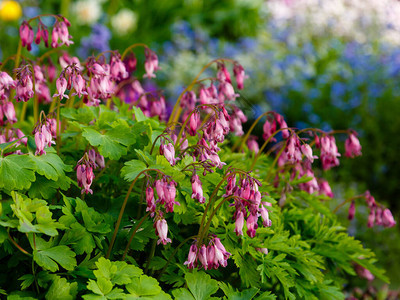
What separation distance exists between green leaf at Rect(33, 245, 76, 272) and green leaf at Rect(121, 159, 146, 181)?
0.37 meters

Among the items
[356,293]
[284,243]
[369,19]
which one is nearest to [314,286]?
[284,243]

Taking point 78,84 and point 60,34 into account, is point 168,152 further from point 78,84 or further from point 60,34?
point 60,34

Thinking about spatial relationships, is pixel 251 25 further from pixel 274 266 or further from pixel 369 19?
pixel 274 266

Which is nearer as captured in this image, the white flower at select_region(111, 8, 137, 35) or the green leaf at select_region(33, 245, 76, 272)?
the green leaf at select_region(33, 245, 76, 272)

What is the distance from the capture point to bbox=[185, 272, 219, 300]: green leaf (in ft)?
6.75

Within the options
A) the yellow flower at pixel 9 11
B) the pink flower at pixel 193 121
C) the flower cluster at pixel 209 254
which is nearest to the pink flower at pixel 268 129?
the pink flower at pixel 193 121

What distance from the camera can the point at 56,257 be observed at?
1.96 metres

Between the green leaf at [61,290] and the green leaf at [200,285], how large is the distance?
1.46ft

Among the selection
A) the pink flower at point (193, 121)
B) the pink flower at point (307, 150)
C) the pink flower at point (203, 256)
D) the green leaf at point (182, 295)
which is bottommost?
the green leaf at point (182, 295)

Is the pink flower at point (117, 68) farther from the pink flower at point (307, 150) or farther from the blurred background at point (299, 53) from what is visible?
the blurred background at point (299, 53)

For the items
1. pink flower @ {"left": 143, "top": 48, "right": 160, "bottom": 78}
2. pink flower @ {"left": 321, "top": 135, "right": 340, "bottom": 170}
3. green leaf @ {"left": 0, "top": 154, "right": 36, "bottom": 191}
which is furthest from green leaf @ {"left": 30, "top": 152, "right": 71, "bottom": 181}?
pink flower @ {"left": 321, "top": 135, "right": 340, "bottom": 170}

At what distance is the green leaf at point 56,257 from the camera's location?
6.29ft

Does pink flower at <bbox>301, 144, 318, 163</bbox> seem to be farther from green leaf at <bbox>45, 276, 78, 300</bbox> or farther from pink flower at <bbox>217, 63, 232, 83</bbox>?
green leaf at <bbox>45, 276, 78, 300</bbox>

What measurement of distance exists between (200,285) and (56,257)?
1.91 ft
